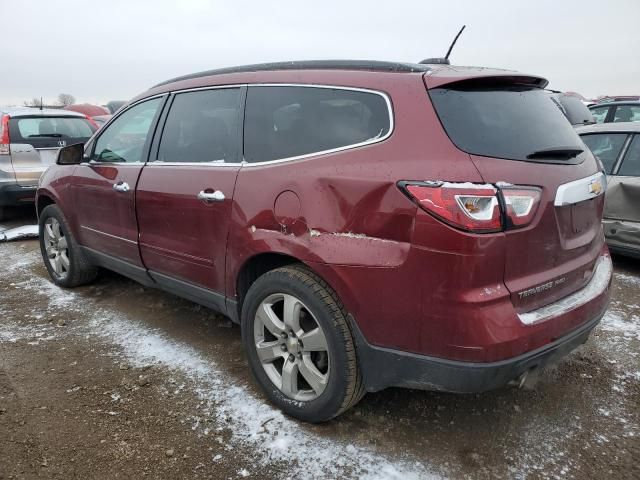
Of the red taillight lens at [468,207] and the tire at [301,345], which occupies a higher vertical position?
the red taillight lens at [468,207]

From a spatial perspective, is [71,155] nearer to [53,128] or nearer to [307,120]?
[307,120]

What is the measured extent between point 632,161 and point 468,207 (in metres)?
3.71

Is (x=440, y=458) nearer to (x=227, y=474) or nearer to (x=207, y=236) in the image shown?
(x=227, y=474)

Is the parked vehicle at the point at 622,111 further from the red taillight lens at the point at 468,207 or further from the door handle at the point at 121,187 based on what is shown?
the door handle at the point at 121,187

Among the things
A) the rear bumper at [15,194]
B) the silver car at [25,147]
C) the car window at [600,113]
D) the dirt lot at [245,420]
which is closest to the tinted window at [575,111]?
the car window at [600,113]

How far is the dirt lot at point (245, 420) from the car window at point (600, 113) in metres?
7.11

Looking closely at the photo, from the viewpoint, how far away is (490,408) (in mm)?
2705

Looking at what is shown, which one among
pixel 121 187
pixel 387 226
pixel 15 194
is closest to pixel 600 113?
pixel 121 187

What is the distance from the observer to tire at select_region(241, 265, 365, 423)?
231 cm

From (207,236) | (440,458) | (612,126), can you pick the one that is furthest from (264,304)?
(612,126)

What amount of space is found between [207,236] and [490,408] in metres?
1.82

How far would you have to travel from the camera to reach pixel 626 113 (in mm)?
9008

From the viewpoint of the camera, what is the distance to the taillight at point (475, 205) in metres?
1.93

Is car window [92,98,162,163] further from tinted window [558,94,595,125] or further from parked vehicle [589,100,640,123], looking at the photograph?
parked vehicle [589,100,640,123]
